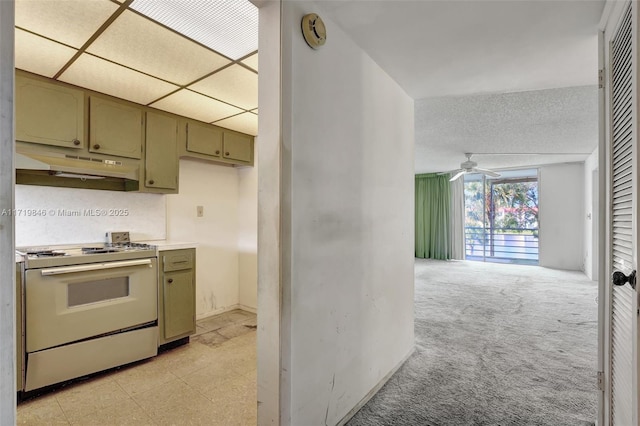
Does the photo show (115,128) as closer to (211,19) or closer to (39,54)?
(39,54)

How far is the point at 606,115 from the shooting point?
148cm

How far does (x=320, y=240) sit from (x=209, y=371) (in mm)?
1556

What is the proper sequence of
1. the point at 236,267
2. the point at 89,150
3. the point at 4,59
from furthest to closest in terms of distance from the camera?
the point at 236,267 → the point at 89,150 → the point at 4,59

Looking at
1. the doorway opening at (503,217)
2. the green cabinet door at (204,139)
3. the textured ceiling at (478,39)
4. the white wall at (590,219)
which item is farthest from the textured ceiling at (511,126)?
the green cabinet door at (204,139)

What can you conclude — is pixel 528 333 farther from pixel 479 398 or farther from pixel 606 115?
pixel 606 115

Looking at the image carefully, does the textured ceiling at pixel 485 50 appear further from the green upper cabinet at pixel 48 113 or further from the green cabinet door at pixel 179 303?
the green cabinet door at pixel 179 303

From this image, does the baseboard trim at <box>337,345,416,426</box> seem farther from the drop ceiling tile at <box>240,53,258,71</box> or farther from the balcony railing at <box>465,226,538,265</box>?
the balcony railing at <box>465,226,538,265</box>

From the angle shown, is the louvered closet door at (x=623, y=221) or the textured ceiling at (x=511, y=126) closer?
the louvered closet door at (x=623, y=221)

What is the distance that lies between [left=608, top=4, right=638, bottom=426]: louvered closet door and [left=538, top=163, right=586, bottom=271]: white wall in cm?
646

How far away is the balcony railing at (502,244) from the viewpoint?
761cm

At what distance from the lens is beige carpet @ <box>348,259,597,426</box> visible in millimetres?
1823

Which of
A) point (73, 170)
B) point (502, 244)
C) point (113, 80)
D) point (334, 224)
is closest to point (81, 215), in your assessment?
point (73, 170)

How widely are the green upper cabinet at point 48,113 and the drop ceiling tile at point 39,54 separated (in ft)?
0.35

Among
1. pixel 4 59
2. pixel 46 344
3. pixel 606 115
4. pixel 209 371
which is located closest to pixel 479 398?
pixel 606 115
